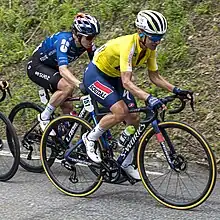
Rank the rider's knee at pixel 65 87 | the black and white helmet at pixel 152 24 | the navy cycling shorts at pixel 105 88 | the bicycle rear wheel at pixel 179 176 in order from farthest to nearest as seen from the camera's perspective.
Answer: the rider's knee at pixel 65 87 → the navy cycling shorts at pixel 105 88 → the black and white helmet at pixel 152 24 → the bicycle rear wheel at pixel 179 176

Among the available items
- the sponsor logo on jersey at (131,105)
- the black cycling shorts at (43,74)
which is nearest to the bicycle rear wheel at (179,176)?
the sponsor logo on jersey at (131,105)

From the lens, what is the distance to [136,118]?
6.77 meters

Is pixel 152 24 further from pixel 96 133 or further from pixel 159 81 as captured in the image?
pixel 96 133

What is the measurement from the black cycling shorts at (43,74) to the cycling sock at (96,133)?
3.92ft

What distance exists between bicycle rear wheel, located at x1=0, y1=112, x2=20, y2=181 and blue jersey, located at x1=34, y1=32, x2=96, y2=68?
3.10 feet

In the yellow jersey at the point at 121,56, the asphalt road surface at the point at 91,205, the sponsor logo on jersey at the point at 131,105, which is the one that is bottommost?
the asphalt road surface at the point at 91,205

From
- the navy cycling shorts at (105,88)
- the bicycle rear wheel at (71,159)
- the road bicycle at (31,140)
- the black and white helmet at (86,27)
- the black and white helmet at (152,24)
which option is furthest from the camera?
the road bicycle at (31,140)

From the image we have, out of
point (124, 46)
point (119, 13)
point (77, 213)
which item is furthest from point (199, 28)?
point (77, 213)

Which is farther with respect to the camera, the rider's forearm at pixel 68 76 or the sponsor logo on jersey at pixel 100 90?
the rider's forearm at pixel 68 76

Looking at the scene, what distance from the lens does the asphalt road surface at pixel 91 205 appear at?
6.20 meters

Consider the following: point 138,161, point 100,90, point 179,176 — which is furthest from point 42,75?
point 179,176

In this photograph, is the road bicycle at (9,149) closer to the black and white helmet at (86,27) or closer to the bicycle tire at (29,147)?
the bicycle tire at (29,147)

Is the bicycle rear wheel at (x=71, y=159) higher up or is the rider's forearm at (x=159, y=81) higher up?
the rider's forearm at (x=159, y=81)

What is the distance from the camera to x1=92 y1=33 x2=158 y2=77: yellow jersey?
637 centimetres
